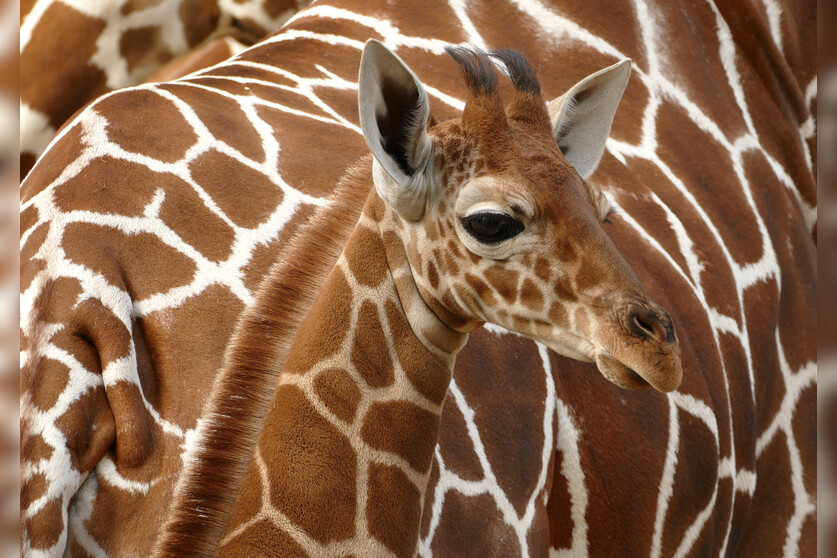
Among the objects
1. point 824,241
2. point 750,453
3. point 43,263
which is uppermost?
point 824,241

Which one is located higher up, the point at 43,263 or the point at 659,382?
the point at 659,382

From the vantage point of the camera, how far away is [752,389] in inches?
140

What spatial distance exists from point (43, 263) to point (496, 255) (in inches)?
44.2

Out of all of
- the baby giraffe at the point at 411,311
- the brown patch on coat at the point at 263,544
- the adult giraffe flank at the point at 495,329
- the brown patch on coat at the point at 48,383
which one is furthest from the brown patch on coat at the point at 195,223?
the brown patch on coat at the point at 263,544

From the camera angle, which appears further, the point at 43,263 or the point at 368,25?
the point at 368,25

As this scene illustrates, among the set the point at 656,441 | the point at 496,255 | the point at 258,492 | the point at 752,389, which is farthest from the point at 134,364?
the point at 752,389

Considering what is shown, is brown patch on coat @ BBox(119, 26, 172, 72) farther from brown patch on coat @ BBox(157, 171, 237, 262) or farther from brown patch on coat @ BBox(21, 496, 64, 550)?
brown patch on coat @ BBox(21, 496, 64, 550)

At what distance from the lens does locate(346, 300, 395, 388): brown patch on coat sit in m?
2.07

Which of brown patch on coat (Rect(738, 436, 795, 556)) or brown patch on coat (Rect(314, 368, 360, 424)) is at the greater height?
brown patch on coat (Rect(314, 368, 360, 424))

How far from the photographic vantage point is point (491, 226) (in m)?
2.05

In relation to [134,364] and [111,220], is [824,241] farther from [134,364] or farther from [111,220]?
[111,220]

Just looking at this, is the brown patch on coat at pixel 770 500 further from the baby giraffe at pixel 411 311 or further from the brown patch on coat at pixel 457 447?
the baby giraffe at pixel 411 311

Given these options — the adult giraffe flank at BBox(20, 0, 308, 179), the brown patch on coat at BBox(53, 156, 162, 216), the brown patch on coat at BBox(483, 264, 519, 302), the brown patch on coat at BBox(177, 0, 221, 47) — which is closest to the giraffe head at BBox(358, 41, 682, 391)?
the brown patch on coat at BBox(483, 264, 519, 302)

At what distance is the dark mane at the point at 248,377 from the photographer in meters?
1.74
